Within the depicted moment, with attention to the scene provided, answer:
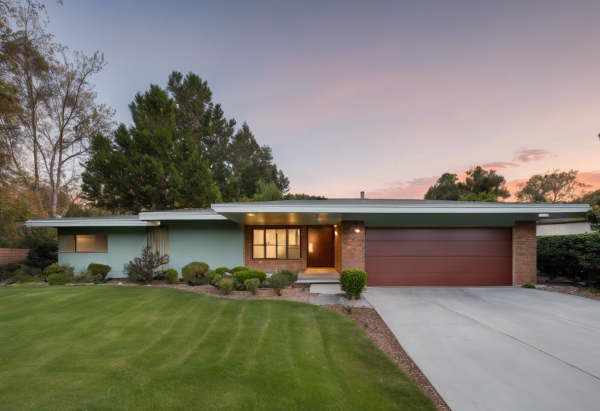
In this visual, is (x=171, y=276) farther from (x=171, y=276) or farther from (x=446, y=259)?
(x=446, y=259)

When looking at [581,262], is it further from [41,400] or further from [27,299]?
[27,299]

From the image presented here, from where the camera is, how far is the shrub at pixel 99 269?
9922 millimetres

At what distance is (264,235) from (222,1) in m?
9.40

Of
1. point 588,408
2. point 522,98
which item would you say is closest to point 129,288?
point 588,408

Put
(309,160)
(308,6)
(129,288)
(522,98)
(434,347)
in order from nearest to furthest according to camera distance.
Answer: (434,347), (129,288), (308,6), (522,98), (309,160)

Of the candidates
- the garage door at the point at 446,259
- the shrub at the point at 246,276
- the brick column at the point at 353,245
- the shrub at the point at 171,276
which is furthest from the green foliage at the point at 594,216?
the shrub at the point at 171,276

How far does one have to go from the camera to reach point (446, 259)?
9242 millimetres

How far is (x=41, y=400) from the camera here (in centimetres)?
282

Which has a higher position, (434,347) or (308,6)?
(308,6)

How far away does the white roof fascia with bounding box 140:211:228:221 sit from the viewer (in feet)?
31.4

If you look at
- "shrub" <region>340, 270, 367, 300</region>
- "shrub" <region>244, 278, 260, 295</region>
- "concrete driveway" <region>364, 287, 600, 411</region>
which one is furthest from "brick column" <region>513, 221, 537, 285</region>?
"shrub" <region>244, 278, 260, 295</region>

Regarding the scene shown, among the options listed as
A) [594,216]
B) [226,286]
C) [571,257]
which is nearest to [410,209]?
[226,286]

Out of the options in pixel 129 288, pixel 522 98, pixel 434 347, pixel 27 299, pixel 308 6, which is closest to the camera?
pixel 434 347

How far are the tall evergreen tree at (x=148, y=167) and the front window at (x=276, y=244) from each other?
877cm
